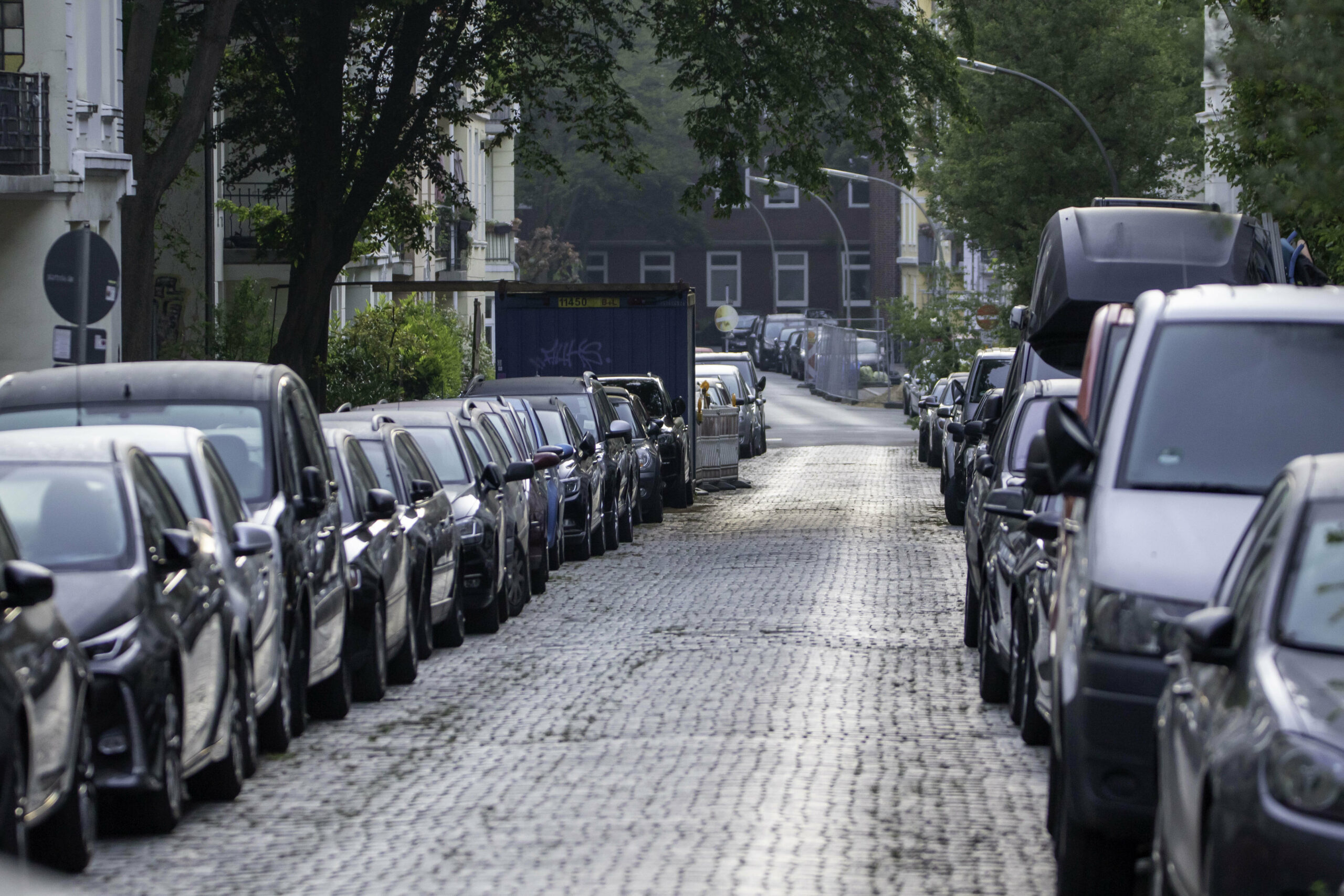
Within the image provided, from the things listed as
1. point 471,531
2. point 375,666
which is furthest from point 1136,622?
point 471,531

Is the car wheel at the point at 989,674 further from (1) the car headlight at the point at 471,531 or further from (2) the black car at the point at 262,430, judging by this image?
(1) the car headlight at the point at 471,531

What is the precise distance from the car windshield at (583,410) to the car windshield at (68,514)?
14.5m

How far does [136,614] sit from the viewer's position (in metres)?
7.57

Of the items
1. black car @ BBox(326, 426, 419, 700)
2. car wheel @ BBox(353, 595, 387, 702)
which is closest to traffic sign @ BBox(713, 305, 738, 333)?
black car @ BBox(326, 426, 419, 700)

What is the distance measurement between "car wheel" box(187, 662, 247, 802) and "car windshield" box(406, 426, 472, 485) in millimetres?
6460

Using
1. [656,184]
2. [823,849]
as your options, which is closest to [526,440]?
[823,849]

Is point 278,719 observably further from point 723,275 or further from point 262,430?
point 723,275

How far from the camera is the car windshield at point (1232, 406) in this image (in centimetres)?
736

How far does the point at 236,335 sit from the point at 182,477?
21.2m

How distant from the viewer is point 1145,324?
7.84 meters

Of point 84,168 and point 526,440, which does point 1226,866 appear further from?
point 84,168

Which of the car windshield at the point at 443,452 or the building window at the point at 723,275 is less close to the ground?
the building window at the point at 723,275

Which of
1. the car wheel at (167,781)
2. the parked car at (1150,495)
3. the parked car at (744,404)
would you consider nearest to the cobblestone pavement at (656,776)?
the car wheel at (167,781)

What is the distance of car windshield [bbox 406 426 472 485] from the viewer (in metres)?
15.4
